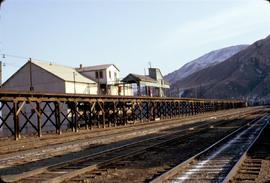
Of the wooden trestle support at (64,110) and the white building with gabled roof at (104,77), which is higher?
the white building with gabled roof at (104,77)

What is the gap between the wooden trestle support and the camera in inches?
1115

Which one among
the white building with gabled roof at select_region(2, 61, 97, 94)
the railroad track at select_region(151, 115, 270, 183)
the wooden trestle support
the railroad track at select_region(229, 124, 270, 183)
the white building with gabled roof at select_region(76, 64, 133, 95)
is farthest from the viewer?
the white building with gabled roof at select_region(76, 64, 133, 95)

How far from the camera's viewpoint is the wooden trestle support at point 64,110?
2831 cm

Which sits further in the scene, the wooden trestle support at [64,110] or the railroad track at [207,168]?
the wooden trestle support at [64,110]

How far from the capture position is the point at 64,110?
50.4 m

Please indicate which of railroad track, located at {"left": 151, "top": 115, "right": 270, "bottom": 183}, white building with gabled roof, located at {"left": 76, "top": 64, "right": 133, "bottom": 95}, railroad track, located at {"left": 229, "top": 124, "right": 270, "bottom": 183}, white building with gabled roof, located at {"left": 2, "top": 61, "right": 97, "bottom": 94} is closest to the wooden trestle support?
white building with gabled roof, located at {"left": 2, "top": 61, "right": 97, "bottom": 94}

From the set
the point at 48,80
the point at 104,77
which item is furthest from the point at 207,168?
the point at 104,77

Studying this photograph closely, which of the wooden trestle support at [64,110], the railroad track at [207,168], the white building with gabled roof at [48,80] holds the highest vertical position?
the white building with gabled roof at [48,80]

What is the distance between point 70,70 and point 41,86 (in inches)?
266

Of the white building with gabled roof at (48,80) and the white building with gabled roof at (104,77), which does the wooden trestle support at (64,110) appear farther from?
the white building with gabled roof at (104,77)

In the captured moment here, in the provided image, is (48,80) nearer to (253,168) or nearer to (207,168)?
(207,168)

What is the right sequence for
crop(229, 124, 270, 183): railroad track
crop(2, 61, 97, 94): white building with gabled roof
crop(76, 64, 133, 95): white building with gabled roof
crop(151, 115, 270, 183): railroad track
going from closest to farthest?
crop(229, 124, 270, 183): railroad track < crop(151, 115, 270, 183): railroad track < crop(2, 61, 97, 94): white building with gabled roof < crop(76, 64, 133, 95): white building with gabled roof

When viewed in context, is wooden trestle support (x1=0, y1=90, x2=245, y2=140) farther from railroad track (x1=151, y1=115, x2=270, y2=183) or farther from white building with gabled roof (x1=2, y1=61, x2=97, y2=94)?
railroad track (x1=151, y1=115, x2=270, y2=183)

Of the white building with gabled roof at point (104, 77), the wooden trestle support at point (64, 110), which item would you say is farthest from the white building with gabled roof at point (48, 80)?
the wooden trestle support at point (64, 110)
